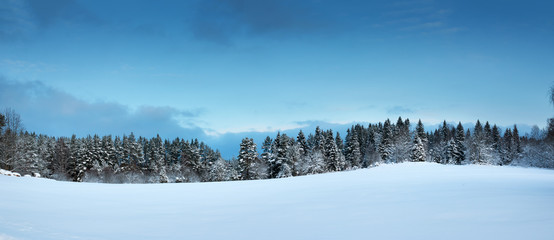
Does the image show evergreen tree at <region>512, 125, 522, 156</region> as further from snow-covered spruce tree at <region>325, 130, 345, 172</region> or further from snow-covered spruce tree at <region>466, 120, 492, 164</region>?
snow-covered spruce tree at <region>325, 130, 345, 172</region>

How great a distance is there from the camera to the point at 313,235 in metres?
7.26

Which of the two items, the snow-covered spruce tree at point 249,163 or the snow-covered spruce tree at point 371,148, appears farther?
the snow-covered spruce tree at point 371,148

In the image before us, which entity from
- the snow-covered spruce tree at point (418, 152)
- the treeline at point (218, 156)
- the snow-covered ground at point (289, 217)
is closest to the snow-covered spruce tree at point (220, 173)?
the treeline at point (218, 156)

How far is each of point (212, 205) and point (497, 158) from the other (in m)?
88.7

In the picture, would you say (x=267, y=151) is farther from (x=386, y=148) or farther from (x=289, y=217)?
(x=289, y=217)

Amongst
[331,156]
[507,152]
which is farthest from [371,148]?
[507,152]

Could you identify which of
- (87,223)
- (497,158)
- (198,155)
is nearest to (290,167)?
(198,155)

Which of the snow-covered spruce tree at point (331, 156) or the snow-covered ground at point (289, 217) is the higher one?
the snow-covered spruce tree at point (331, 156)

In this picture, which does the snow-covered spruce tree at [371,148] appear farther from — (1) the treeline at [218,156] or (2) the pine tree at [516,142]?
(2) the pine tree at [516,142]

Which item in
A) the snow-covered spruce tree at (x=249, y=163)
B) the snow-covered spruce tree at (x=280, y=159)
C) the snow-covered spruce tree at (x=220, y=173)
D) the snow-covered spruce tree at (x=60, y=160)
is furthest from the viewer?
the snow-covered spruce tree at (x=60, y=160)

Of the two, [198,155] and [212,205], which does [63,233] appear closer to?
[212,205]

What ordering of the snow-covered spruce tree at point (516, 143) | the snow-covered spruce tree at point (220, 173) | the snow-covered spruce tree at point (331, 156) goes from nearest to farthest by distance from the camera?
the snow-covered spruce tree at point (220, 173)
the snow-covered spruce tree at point (331, 156)
the snow-covered spruce tree at point (516, 143)

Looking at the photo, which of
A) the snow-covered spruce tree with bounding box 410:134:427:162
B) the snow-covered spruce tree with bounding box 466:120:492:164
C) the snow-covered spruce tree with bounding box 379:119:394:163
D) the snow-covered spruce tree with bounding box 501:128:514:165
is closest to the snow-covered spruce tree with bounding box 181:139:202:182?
the snow-covered spruce tree with bounding box 410:134:427:162

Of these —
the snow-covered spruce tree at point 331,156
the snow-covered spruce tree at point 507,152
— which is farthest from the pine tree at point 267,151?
the snow-covered spruce tree at point 507,152
